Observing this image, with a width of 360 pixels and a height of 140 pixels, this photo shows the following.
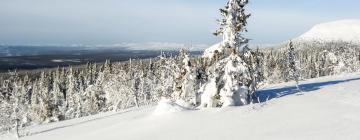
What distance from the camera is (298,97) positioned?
3394 centimetres

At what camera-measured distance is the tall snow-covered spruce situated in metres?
34.2

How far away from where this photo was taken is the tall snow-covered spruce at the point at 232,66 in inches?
1345

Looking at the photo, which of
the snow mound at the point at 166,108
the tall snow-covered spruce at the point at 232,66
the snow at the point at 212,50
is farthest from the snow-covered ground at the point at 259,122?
the snow at the point at 212,50

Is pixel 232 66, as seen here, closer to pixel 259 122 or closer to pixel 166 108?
pixel 166 108

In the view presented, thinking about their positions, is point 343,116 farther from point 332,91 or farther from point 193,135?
point 332,91

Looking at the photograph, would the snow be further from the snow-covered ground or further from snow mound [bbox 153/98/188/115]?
snow mound [bbox 153/98/188/115]

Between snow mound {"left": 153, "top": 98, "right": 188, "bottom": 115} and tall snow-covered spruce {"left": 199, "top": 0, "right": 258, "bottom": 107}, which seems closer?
snow mound {"left": 153, "top": 98, "right": 188, "bottom": 115}

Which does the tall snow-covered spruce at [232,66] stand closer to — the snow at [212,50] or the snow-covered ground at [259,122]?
the snow at [212,50]

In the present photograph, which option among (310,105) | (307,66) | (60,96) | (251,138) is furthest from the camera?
(307,66)

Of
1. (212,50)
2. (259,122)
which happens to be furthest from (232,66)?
(259,122)

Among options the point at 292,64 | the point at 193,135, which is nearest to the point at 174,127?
the point at 193,135

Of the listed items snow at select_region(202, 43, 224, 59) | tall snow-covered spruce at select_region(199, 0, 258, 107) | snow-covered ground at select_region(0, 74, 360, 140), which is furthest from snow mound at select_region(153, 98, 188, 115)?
snow at select_region(202, 43, 224, 59)

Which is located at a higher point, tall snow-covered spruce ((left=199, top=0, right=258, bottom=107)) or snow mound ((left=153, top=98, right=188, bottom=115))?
tall snow-covered spruce ((left=199, top=0, right=258, bottom=107))

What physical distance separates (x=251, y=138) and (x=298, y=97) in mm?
13425
